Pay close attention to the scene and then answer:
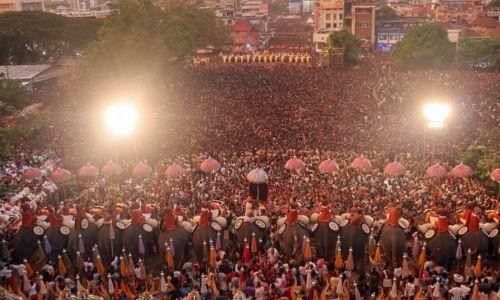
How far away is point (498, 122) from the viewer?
85.7ft

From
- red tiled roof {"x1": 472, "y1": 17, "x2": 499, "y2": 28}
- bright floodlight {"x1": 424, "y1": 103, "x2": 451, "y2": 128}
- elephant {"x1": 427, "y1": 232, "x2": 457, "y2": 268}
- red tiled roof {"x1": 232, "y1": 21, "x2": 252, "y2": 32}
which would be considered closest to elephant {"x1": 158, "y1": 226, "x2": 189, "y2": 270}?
elephant {"x1": 427, "y1": 232, "x2": 457, "y2": 268}

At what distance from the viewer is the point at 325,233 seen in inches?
574

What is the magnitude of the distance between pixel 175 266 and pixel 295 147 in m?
11.1

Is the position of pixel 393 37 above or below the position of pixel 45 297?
above

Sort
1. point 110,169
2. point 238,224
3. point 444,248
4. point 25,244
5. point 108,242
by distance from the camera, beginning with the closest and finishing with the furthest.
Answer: point 444,248 → point 108,242 → point 25,244 → point 238,224 → point 110,169

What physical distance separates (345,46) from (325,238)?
37960 mm

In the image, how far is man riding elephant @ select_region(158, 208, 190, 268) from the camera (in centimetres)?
1461

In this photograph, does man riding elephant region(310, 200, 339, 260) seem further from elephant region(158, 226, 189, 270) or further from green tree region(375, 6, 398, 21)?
green tree region(375, 6, 398, 21)

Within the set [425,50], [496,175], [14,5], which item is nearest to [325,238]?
[496,175]

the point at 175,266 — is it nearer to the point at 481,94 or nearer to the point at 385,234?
the point at 385,234

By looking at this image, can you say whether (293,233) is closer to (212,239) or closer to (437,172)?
(212,239)

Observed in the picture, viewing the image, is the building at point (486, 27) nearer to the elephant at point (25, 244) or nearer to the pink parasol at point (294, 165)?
the pink parasol at point (294, 165)

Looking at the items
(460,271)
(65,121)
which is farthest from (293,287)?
(65,121)

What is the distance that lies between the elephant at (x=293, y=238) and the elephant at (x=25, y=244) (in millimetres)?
7573
